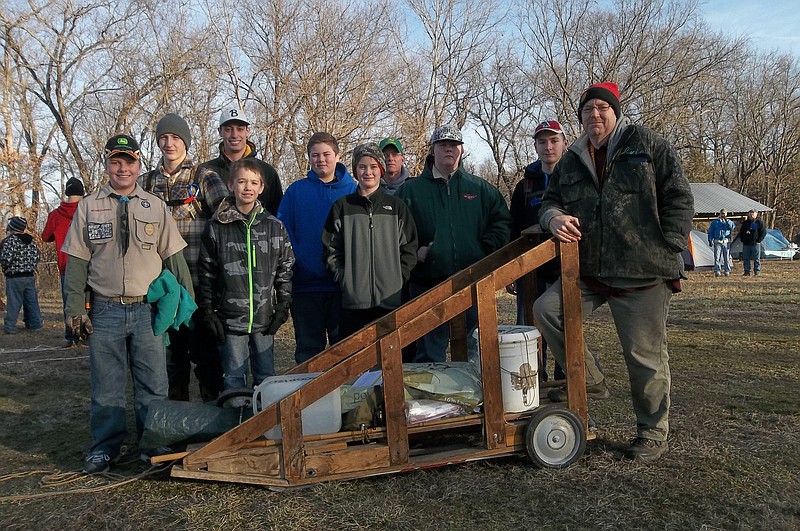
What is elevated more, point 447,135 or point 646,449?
point 447,135

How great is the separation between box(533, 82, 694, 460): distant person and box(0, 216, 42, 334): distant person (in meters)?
9.76

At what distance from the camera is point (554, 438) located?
366 cm

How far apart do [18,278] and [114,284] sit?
26.5 feet

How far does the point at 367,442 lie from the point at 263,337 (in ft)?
4.02

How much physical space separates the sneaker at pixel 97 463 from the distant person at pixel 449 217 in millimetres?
2350

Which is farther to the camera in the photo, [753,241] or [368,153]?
[753,241]

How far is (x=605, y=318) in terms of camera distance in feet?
32.1

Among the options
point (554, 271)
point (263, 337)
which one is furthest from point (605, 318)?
point (263, 337)

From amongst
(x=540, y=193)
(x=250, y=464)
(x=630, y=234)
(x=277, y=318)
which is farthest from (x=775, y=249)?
(x=250, y=464)

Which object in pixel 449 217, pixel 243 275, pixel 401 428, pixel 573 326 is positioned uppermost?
pixel 449 217

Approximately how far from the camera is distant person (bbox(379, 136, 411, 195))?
18.4 ft

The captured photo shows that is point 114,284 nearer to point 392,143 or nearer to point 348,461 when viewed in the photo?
point 348,461

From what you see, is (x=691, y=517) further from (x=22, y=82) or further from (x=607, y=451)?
(x=22, y=82)

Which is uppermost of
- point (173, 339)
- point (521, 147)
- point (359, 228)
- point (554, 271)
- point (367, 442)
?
point (521, 147)
